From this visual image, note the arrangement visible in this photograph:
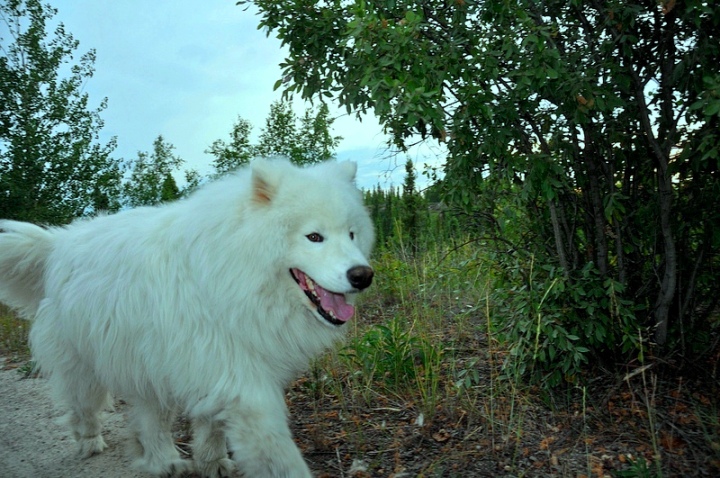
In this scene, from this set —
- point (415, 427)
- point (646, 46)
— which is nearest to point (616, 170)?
point (646, 46)

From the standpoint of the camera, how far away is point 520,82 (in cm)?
352

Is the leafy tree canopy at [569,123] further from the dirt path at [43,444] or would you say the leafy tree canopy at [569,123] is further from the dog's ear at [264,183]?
the dirt path at [43,444]

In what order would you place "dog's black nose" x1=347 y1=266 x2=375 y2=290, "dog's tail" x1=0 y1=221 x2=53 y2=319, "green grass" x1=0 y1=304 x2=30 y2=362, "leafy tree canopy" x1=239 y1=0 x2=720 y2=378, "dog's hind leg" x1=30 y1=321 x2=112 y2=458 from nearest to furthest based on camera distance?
"dog's black nose" x1=347 y1=266 x2=375 y2=290, "leafy tree canopy" x1=239 y1=0 x2=720 y2=378, "dog's hind leg" x1=30 y1=321 x2=112 y2=458, "dog's tail" x1=0 y1=221 x2=53 y2=319, "green grass" x1=0 y1=304 x2=30 y2=362

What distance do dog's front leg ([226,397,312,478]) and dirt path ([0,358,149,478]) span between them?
41.9 inches

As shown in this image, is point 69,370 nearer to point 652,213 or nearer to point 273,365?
point 273,365

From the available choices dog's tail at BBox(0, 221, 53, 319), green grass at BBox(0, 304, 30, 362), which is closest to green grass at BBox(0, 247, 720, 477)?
dog's tail at BBox(0, 221, 53, 319)

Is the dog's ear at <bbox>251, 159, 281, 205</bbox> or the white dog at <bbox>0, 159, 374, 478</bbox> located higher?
the dog's ear at <bbox>251, 159, 281, 205</bbox>

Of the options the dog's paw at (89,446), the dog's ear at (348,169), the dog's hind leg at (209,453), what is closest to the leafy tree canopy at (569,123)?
the dog's ear at (348,169)

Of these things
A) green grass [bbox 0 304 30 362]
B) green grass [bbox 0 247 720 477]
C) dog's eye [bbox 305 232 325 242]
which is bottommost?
green grass [bbox 0 247 720 477]

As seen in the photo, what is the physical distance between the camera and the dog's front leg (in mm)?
3029

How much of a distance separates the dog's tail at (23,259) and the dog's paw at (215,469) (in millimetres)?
1679

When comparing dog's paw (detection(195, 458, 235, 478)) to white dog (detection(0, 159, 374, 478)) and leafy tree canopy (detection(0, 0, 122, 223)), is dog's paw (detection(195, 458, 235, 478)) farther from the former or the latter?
leafy tree canopy (detection(0, 0, 122, 223))

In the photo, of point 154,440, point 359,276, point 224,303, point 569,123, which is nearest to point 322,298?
point 359,276

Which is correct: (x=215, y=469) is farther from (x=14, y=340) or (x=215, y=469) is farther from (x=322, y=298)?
(x=14, y=340)
